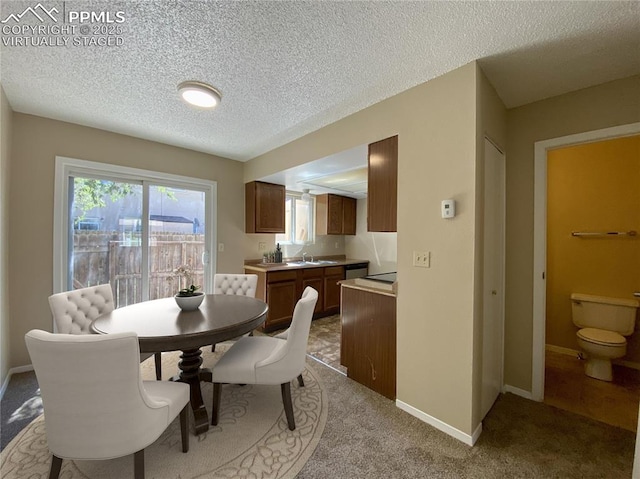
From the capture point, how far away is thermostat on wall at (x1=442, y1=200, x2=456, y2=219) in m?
1.69

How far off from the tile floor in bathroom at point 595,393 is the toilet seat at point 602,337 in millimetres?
382

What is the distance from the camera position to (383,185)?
2.20 metres

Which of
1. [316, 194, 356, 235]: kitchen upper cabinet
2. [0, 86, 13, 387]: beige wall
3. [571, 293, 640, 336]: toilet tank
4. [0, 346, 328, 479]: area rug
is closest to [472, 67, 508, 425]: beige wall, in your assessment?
[0, 346, 328, 479]: area rug

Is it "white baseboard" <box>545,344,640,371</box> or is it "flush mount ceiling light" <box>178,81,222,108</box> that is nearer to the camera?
"flush mount ceiling light" <box>178,81,222,108</box>

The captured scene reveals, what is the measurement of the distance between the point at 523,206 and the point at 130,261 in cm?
423

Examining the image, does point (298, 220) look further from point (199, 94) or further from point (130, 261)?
point (199, 94)

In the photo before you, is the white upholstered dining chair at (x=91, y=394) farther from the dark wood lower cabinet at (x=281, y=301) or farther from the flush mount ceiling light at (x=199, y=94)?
the dark wood lower cabinet at (x=281, y=301)

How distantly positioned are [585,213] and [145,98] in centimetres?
458

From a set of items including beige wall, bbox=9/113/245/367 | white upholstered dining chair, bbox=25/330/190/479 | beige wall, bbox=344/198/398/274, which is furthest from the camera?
beige wall, bbox=344/198/398/274

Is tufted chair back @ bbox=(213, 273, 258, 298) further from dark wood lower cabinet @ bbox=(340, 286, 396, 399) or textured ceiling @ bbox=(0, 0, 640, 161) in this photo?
textured ceiling @ bbox=(0, 0, 640, 161)

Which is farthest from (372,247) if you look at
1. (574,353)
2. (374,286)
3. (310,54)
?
(310,54)

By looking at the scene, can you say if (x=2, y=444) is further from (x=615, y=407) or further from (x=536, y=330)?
(x=615, y=407)

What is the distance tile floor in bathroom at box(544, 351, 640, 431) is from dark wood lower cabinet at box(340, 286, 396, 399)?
1.34 metres

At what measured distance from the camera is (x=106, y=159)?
286 centimetres
